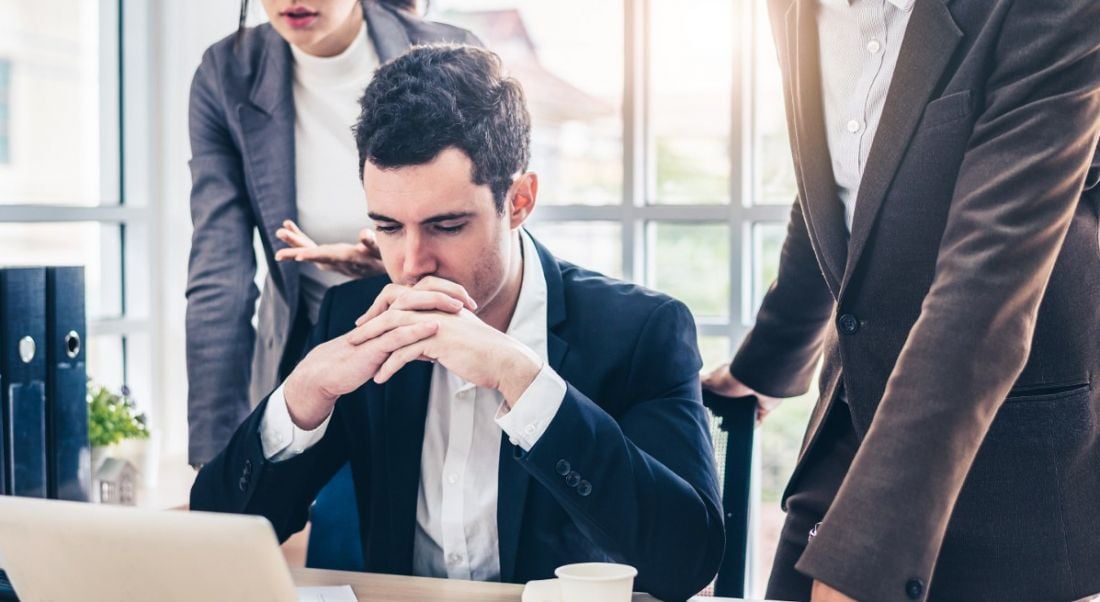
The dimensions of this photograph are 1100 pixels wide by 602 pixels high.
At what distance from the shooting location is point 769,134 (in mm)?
3021

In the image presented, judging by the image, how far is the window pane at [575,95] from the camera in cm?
312

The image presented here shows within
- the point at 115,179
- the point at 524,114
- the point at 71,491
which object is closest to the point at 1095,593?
the point at 524,114

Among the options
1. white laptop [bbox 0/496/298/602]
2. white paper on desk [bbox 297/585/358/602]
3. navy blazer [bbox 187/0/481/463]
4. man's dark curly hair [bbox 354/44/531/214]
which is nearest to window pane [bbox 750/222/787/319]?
navy blazer [bbox 187/0/481/463]

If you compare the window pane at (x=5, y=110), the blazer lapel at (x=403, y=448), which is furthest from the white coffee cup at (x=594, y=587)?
the window pane at (x=5, y=110)

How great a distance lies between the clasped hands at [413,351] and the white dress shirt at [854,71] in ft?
1.58

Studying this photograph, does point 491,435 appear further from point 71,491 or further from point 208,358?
point 208,358

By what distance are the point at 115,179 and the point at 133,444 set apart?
2.65 ft

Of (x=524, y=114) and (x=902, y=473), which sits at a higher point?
(x=524, y=114)

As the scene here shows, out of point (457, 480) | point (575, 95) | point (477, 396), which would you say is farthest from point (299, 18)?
point (457, 480)

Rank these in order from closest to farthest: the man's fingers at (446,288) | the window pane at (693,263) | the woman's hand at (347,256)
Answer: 1. the man's fingers at (446,288)
2. the woman's hand at (347,256)
3. the window pane at (693,263)

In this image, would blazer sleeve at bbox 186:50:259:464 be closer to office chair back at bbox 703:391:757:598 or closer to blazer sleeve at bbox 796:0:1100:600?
office chair back at bbox 703:391:757:598

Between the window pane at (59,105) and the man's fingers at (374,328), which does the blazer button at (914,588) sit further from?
the window pane at (59,105)

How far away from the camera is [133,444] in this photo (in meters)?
2.89

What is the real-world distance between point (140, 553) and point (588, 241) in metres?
2.20
